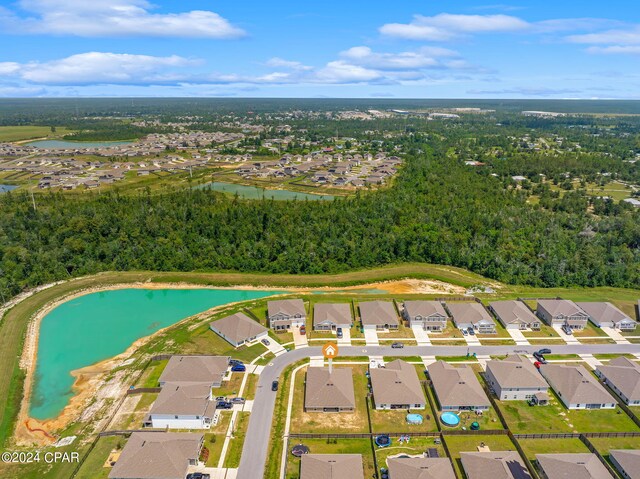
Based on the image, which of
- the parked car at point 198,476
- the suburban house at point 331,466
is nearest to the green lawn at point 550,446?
the suburban house at point 331,466

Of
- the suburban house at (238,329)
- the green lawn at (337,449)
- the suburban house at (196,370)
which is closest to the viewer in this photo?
the green lawn at (337,449)

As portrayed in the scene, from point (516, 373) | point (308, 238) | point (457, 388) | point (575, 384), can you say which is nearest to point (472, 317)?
point (516, 373)

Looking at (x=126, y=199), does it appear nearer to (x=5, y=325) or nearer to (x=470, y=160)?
(x=5, y=325)

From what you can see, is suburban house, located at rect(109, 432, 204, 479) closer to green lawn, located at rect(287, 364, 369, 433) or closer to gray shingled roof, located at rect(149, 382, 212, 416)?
gray shingled roof, located at rect(149, 382, 212, 416)

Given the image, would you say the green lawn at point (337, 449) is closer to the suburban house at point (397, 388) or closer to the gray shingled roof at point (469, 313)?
the suburban house at point (397, 388)

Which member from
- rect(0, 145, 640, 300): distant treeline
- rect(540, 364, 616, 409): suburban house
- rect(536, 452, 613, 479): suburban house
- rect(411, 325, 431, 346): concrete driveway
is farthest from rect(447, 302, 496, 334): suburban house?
rect(536, 452, 613, 479): suburban house

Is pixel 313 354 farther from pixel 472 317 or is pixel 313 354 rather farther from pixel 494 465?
pixel 494 465
